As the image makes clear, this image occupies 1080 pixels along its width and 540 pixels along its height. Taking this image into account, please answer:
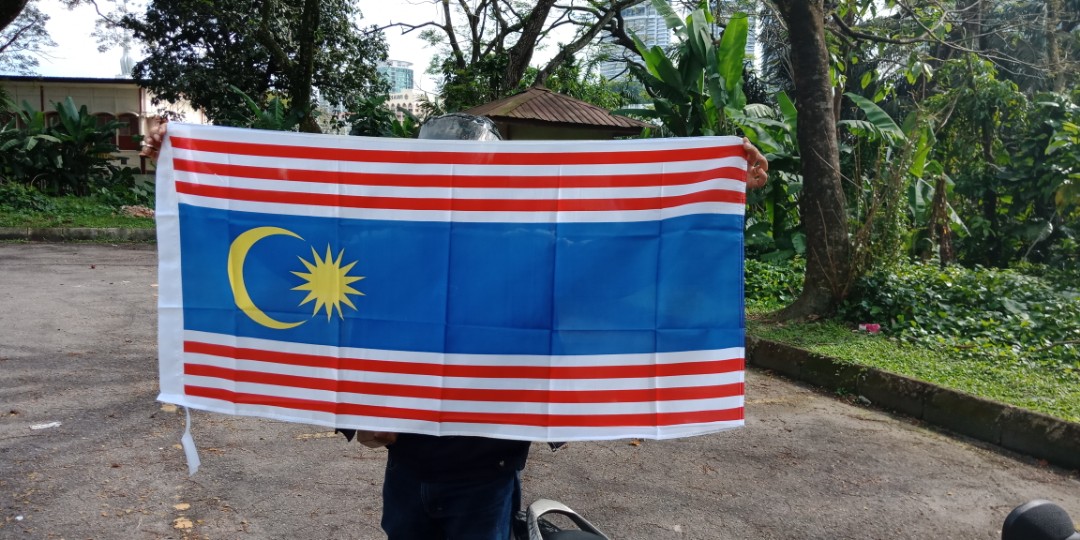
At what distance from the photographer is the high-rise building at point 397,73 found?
28.5m

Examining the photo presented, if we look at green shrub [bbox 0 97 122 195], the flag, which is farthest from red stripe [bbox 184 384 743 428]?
green shrub [bbox 0 97 122 195]

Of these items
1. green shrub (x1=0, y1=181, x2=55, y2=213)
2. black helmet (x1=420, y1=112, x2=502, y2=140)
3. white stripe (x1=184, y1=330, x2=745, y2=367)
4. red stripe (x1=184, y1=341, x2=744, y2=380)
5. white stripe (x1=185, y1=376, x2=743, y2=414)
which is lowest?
green shrub (x1=0, y1=181, x2=55, y2=213)

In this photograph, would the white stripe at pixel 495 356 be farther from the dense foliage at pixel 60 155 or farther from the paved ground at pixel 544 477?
the dense foliage at pixel 60 155

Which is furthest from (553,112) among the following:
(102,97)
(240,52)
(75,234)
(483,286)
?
(102,97)

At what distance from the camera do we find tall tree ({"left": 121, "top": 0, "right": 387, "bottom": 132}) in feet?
76.0

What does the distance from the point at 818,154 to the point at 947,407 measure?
3600mm

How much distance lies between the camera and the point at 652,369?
242 centimetres

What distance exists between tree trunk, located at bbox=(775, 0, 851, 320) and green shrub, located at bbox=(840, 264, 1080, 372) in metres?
0.34

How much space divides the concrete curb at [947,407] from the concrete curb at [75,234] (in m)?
12.6

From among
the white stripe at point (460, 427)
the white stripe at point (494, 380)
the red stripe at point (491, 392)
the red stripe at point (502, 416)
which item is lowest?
the white stripe at point (460, 427)

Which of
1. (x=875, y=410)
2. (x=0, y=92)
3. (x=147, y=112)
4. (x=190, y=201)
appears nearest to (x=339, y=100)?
(x=0, y=92)

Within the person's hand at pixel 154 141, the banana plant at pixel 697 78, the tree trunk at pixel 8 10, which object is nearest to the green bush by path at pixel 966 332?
the banana plant at pixel 697 78

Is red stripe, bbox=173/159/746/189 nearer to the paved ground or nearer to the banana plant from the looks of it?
the paved ground

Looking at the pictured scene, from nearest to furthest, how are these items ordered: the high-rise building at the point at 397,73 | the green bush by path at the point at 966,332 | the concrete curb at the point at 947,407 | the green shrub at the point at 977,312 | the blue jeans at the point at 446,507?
the blue jeans at the point at 446,507 → the concrete curb at the point at 947,407 → the green bush by path at the point at 966,332 → the green shrub at the point at 977,312 → the high-rise building at the point at 397,73
